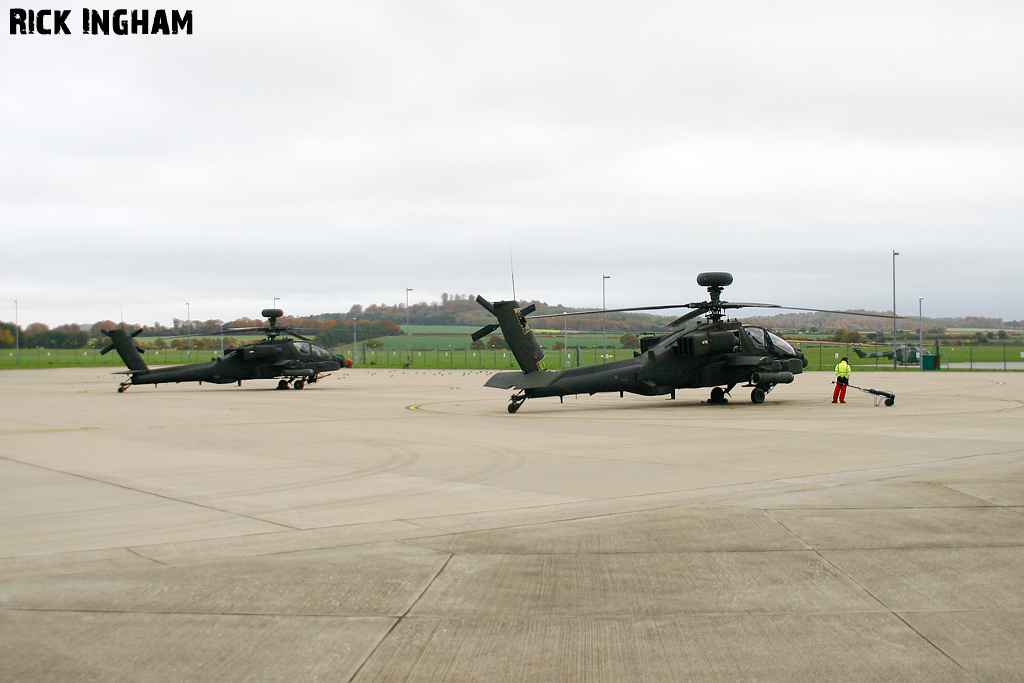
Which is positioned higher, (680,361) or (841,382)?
(680,361)

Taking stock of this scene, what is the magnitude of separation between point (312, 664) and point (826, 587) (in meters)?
3.68

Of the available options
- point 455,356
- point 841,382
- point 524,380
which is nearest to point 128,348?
point 524,380

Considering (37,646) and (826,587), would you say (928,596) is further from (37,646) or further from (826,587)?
(37,646)

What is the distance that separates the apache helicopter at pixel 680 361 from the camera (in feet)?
75.1

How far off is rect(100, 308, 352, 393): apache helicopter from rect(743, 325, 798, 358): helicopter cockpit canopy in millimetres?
19634

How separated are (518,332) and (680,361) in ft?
17.9

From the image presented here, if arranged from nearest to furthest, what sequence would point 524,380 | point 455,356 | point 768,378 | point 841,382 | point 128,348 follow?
point 524,380 → point 768,378 → point 841,382 → point 128,348 → point 455,356

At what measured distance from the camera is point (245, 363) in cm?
3684

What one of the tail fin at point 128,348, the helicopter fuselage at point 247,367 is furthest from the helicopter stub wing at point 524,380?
the tail fin at point 128,348

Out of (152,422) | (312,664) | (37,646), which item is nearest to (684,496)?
(312,664)

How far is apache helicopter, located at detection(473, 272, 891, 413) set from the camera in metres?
22.9

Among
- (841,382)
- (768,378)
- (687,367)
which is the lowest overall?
(841,382)

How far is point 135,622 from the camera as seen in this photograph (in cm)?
534

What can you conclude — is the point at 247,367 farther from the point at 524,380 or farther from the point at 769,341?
the point at 769,341
